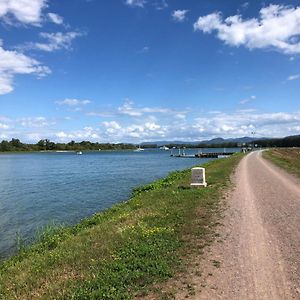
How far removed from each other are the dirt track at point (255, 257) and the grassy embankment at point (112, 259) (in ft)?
2.21

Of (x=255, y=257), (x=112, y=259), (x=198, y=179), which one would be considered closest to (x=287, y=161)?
(x=198, y=179)

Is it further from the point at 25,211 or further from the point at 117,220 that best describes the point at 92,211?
the point at 117,220

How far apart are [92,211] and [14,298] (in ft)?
54.8

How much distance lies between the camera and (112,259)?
976 centimetres

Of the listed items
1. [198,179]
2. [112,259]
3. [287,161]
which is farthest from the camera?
[287,161]

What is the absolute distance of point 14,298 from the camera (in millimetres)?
7949

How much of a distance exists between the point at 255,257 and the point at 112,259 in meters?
3.23

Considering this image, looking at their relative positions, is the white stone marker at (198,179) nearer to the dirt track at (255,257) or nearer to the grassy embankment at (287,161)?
the dirt track at (255,257)

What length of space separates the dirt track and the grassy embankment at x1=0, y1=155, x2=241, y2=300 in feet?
2.21

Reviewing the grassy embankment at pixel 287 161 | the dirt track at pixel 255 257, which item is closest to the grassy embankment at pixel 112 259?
the dirt track at pixel 255 257

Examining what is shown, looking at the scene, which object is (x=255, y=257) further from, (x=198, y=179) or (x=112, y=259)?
(x=198, y=179)

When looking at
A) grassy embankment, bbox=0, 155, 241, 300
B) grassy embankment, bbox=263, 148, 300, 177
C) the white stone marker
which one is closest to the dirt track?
grassy embankment, bbox=0, 155, 241, 300

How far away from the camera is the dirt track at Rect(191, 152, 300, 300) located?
24.8 feet

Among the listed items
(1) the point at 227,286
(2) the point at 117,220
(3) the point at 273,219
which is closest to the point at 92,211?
(2) the point at 117,220
